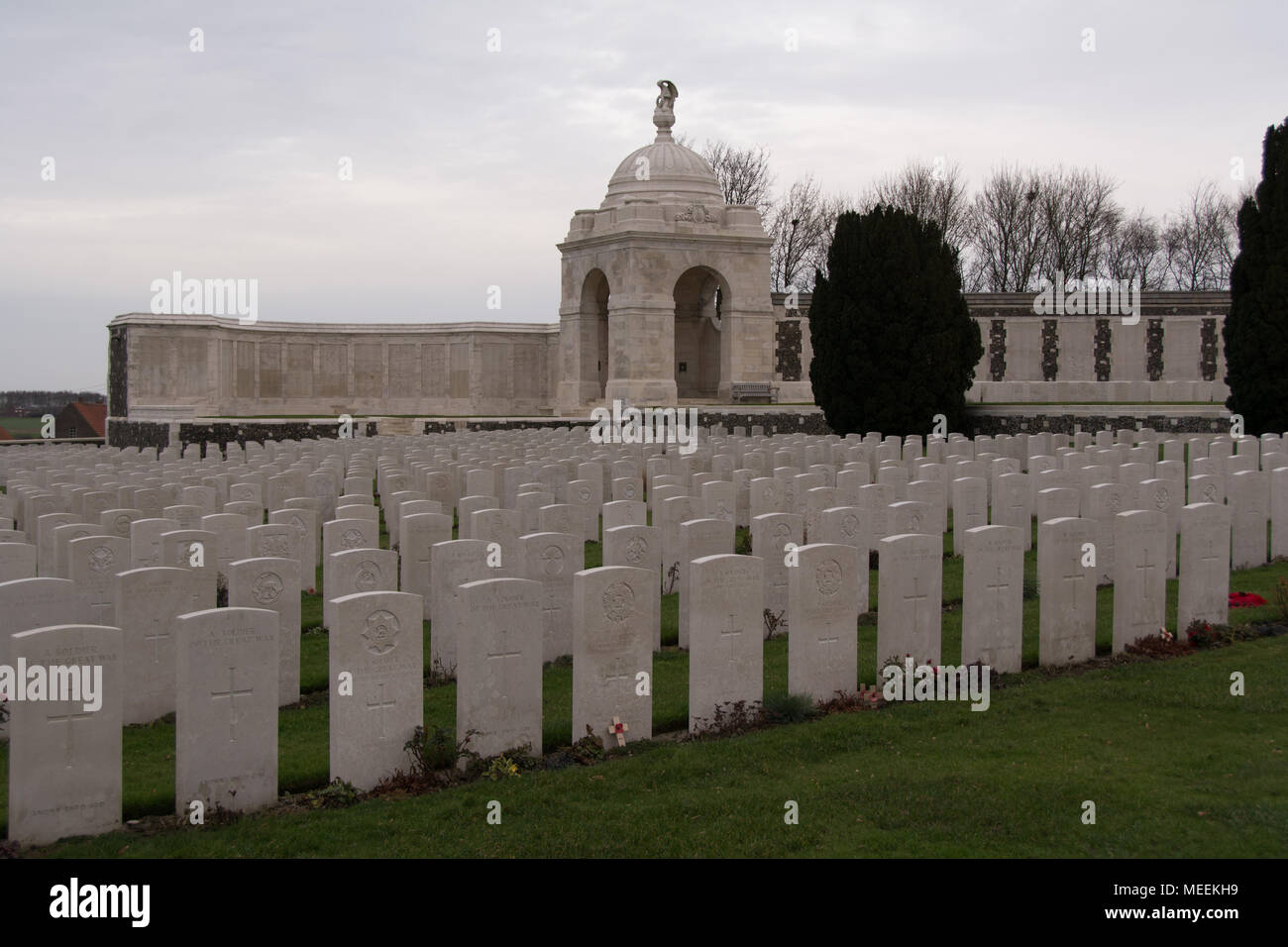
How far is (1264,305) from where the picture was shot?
2095 cm

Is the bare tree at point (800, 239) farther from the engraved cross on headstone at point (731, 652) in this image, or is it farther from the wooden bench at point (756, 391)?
the engraved cross on headstone at point (731, 652)

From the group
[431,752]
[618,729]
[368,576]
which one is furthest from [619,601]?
[368,576]

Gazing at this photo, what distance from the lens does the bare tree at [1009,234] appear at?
59094mm

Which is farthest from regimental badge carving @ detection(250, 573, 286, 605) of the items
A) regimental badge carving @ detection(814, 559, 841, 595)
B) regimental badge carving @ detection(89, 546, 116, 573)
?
regimental badge carving @ detection(814, 559, 841, 595)

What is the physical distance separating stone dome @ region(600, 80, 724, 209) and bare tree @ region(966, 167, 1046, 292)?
22.6m

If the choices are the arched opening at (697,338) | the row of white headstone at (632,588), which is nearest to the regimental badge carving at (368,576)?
the row of white headstone at (632,588)

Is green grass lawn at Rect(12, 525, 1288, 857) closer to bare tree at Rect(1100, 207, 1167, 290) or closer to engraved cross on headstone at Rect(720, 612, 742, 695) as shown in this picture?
engraved cross on headstone at Rect(720, 612, 742, 695)

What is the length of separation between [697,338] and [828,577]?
123 ft

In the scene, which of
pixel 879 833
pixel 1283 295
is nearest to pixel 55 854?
pixel 879 833

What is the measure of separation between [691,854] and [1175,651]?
5.07m

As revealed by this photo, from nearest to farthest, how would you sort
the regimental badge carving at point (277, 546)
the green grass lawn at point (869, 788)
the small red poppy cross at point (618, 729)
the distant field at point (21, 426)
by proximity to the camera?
the green grass lawn at point (869, 788)
the small red poppy cross at point (618, 729)
the regimental badge carving at point (277, 546)
the distant field at point (21, 426)

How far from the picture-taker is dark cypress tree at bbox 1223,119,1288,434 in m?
20.7

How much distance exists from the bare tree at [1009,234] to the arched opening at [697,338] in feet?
69.0

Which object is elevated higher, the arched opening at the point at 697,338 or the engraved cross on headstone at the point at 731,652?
the arched opening at the point at 697,338
